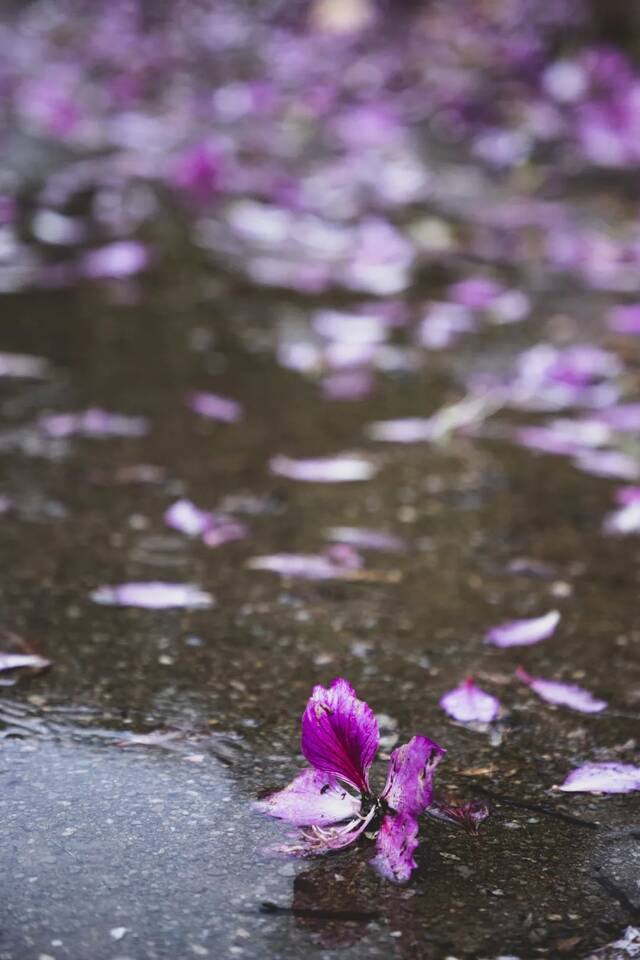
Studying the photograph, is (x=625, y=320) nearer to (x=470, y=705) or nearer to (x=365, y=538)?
(x=365, y=538)

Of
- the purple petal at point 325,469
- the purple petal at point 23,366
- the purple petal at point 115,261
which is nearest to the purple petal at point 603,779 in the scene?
the purple petal at point 325,469

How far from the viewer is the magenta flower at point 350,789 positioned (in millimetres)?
934

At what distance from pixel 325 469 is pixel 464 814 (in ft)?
3.17

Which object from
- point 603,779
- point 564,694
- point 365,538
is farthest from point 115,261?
point 603,779

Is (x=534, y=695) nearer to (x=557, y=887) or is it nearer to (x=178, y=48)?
(x=557, y=887)

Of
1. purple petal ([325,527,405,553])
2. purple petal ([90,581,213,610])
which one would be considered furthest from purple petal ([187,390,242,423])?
purple petal ([90,581,213,610])

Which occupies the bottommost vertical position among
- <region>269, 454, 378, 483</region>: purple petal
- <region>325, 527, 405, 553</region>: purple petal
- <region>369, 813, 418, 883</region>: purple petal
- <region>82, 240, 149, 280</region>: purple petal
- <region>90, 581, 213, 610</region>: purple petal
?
<region>369, 813, 418, 883</region>: purple petal

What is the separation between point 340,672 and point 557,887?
401 millimetres

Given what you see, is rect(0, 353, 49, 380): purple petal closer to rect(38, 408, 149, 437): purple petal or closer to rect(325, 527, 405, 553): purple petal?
rect(38, 408, 149, 437): purple petal

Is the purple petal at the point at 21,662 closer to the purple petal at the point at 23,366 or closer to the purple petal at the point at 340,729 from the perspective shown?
the purple petal at the point at 340,729

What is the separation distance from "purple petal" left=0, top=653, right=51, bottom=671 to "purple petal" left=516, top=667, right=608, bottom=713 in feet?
1.66

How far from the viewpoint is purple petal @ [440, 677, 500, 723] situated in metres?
1.19

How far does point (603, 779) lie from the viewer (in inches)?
42.6

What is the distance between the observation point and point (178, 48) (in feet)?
25.6
